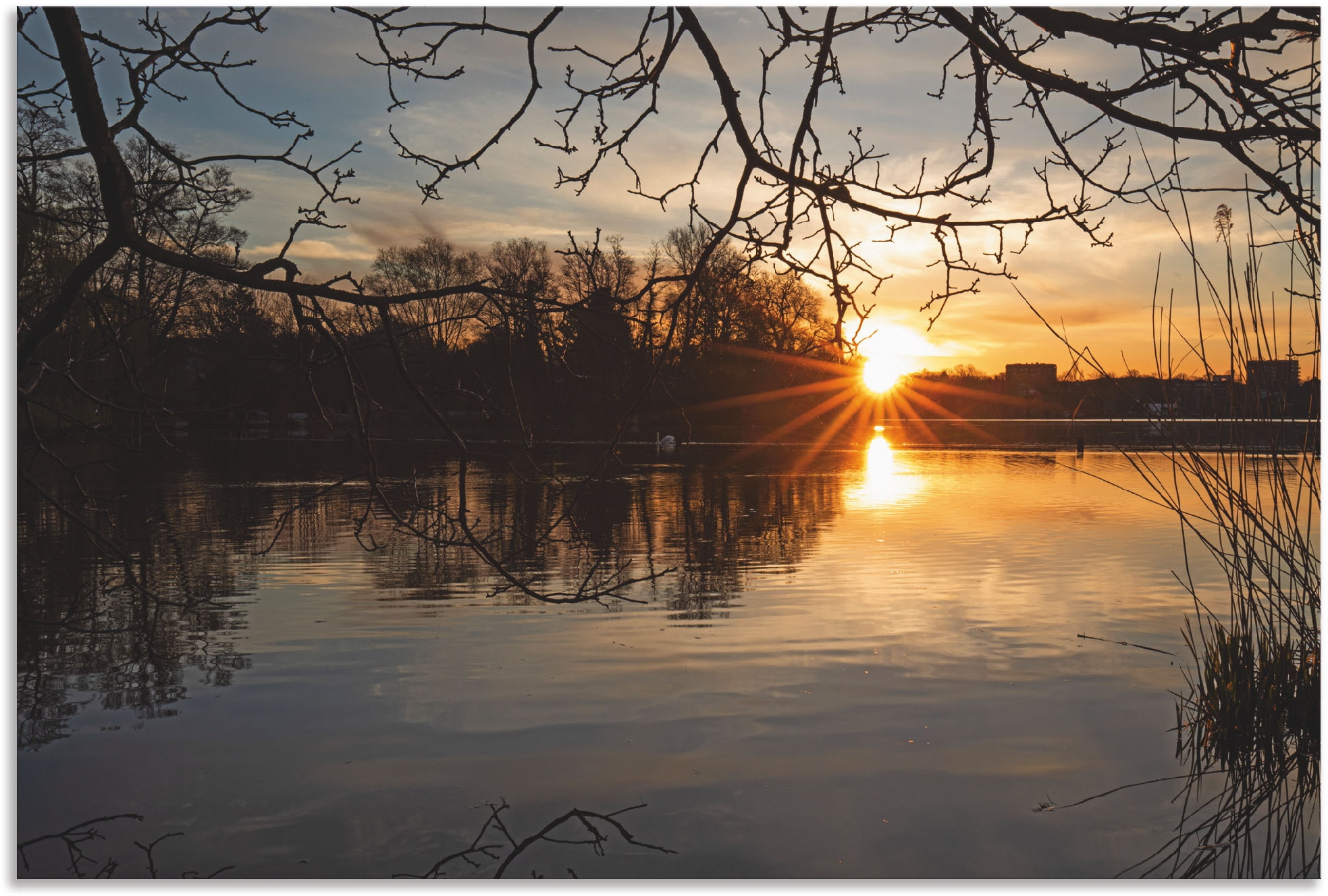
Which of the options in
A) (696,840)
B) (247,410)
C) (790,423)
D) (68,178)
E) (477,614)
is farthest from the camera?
(790,423)

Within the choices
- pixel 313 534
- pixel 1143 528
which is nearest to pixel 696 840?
pixel 313 534

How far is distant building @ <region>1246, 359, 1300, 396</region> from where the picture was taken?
5.30 metres

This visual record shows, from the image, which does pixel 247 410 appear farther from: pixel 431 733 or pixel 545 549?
pixel 545 549

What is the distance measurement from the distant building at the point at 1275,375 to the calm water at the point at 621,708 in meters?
2.11

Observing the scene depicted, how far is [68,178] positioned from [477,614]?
4840 millimetres

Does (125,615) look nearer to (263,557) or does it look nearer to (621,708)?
(263,557)

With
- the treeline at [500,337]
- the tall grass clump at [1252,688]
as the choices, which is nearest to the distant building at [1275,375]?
the tall grass clump at [1252,688]

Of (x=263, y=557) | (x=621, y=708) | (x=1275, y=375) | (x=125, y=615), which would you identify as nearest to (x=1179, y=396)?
(x=1275, y=375)

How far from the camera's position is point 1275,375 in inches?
212

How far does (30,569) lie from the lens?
39.7 ft

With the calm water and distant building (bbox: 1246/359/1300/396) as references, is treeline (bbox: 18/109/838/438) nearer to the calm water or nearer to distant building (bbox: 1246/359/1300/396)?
the calm water

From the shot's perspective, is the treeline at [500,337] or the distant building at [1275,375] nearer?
the treeline at [500,337]

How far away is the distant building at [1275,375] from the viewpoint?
209 inches

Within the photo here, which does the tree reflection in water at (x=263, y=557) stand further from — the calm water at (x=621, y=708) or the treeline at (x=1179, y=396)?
the treeline at (x=1179, y=396)
